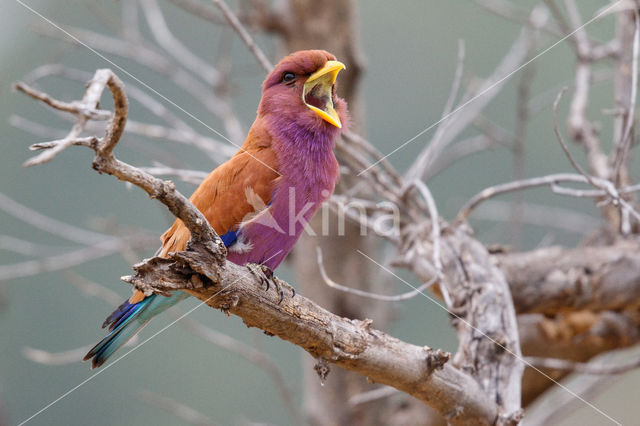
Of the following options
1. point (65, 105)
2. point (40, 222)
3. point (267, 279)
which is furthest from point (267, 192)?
point (40, 222)

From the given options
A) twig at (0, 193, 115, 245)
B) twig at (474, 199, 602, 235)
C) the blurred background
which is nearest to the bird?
the blurred background

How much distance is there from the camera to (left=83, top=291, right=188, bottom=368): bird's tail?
6.03 ft

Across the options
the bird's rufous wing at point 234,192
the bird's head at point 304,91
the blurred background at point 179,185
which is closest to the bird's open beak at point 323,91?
the bird's head at point 304,91

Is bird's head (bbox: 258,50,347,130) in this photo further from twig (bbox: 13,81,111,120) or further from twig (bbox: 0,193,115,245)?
twig (bbox: 0,193,115,245)

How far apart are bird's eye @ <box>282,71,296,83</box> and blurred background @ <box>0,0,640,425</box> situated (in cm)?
104

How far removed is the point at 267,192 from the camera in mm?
1854

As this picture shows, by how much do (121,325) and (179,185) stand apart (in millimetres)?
1716

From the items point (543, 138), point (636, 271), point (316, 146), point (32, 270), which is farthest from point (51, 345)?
point (543, 138)

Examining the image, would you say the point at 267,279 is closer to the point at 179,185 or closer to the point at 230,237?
the point at 230,237

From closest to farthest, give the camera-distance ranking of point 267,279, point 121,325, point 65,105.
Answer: point 65,105
point 267,279
point 121,325

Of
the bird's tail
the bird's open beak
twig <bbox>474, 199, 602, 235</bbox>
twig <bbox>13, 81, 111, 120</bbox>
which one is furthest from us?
twig <bbox>474, 199, 602, 235</bbox>

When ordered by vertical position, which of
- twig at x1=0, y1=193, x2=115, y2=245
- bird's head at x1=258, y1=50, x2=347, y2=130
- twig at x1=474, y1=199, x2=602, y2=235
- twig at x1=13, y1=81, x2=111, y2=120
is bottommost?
twig at x1=13, y1=81, x2=111, y2=120

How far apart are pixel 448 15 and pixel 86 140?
14.0 feet

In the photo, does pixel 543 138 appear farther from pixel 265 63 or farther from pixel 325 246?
pixel 265 63
